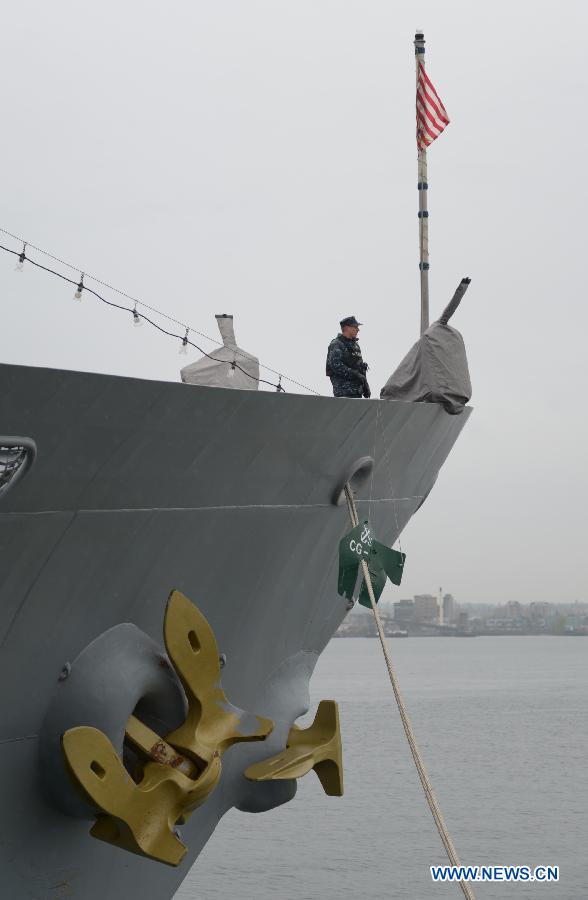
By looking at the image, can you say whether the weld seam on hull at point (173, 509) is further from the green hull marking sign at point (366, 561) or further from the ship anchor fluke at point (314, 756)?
the ship anchor fluke at point (314, 756)

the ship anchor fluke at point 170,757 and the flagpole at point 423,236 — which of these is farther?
the flagpole at point 423,236

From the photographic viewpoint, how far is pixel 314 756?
7.70 m

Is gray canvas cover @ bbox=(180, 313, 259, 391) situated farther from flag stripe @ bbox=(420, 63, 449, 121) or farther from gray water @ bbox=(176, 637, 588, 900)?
gray water @ bbox=(176, 637, 588, 900)

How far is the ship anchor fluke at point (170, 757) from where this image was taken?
235 inches

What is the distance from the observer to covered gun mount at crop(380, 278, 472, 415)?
352 inches

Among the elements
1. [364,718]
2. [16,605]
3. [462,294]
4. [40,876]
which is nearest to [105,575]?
[16,605]

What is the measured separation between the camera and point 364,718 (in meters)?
64.5

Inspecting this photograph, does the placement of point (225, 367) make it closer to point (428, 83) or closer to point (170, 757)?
point (428, 83)

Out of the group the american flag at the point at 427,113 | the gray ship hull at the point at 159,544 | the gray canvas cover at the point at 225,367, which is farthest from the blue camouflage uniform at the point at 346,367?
the american flag at the point at 427,113

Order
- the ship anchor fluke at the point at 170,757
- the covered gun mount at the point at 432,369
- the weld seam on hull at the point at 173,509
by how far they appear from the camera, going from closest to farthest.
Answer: the weld seam on hull at the point at 173,509, the ship anchor fluke at the point at 170,757, the covered gun mount at the point at 432,369

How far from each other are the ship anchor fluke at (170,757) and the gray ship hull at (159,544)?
0.84 feet

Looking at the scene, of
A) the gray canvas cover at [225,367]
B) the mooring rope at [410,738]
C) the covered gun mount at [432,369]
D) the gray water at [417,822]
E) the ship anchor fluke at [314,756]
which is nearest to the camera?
the mooring rope at [410,738]

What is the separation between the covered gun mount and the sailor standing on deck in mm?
189

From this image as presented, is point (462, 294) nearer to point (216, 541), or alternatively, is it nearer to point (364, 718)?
point (216, 541)
